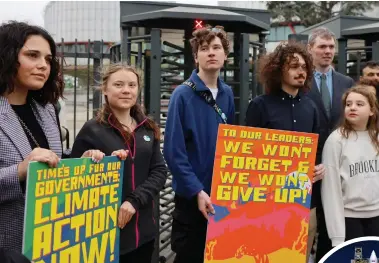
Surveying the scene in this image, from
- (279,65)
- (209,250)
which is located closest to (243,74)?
(279,65)

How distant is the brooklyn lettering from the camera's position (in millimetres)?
3211

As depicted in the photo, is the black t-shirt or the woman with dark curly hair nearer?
the woman with dark curly hair

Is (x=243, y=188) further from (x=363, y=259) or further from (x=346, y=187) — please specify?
(x=363, y=259)

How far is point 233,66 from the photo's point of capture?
5664 mm

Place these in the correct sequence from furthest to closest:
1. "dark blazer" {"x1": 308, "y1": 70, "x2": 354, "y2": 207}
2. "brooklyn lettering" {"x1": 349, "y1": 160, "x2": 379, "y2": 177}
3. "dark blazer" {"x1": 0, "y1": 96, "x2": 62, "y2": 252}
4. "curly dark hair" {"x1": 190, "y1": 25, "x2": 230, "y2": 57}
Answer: "dark blazer" {"x1": 308, "y1": 70, "x2": 354, "y2": 207} < "brooklyn lettering" {"x1": 349, "y1": 160, "x2": 379, "y2": 177} < "curly dark hair" {"x1": 190, "y1": 25, "x2": 230, "y2": 57} < "dark blazer" {"x1": 0, "y1": 96, "x2": 62, "y2": 252}

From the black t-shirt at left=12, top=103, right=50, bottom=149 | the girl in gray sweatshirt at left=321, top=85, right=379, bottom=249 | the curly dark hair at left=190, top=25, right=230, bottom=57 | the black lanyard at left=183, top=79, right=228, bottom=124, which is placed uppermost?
the curly dark hair at left=190, top=25, right=230, bottom=57

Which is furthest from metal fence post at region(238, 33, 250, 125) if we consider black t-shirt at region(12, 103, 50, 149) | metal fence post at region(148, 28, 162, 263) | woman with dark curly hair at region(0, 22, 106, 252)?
black t-shirt at region(12, 103, 50, 149)

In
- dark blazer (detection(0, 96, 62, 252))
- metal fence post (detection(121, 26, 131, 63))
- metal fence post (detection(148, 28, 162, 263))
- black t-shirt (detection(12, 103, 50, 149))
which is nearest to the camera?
dark blazer (detection(0, 96, 62, 252))

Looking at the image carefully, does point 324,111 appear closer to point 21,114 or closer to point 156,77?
point 156,77

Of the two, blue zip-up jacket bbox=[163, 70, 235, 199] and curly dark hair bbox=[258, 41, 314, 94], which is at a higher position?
curly dark hair bbox=[258, 41, 314, 94]

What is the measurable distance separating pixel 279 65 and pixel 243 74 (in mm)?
1832

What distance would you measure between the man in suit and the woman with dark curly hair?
1.90m

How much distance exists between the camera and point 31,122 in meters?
2.37

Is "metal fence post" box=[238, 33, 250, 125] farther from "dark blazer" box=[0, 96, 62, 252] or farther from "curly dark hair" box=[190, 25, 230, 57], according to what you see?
"dark blazer" box=[0, 96, 62, 252]
